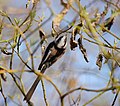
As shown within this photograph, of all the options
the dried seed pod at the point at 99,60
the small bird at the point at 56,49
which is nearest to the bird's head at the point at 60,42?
the small bird at the point at 56,49

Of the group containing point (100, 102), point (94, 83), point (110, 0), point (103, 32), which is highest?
point (110, 0)

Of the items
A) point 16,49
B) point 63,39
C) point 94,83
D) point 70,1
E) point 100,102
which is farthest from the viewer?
point 100,102

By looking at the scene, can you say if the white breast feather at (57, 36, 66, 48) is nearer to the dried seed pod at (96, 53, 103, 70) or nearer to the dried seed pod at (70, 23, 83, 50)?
the dried seed pod at (70, 23, 83, 50)

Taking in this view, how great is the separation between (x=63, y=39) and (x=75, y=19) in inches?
3.9

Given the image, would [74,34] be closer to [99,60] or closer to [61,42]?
[61,42]

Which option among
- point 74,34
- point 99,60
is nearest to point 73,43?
point 74,34

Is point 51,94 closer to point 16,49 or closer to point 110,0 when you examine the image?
point 16,49

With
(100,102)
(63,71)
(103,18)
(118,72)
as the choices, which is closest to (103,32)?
(103,18)

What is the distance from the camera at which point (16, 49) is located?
142 centimetres

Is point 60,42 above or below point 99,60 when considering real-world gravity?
above

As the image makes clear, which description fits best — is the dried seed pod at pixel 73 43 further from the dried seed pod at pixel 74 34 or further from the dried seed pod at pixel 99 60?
the dried seed pod at pixel 99 60

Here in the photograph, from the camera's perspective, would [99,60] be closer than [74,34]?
No

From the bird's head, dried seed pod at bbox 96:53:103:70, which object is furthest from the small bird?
dried seed pod at bbox 96:53:103:70

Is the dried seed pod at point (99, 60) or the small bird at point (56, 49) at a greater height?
the small bird at point (56, 49)
